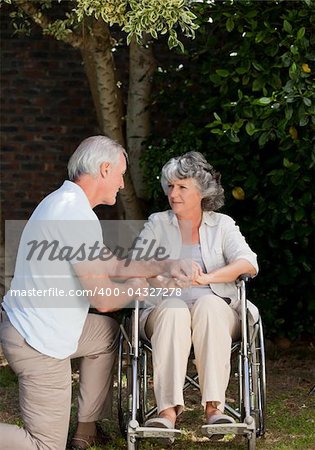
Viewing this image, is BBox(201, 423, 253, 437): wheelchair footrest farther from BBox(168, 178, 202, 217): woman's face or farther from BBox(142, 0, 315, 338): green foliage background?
BBox(142, 0, 315, 338): green foliage background

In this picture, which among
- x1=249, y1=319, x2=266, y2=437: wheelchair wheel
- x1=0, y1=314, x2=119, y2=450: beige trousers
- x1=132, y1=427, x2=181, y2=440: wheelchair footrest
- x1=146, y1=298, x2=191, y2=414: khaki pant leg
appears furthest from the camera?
x1=249, y1=319, x2=266, y2=437: wheelchair wheel

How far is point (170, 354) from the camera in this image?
3.57m

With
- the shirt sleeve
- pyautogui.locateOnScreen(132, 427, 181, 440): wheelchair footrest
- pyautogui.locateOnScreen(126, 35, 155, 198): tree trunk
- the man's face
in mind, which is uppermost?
pyautogui.locateOnScreen(126, 35, 155, 198): tree trunk

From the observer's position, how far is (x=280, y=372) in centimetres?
554

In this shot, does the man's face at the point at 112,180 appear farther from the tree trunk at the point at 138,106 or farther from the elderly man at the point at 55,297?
the tree trunk at the point at 138,106

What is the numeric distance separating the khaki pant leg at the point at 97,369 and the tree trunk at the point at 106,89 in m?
2.22

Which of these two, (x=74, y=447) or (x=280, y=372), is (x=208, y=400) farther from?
(x=280, y=372)

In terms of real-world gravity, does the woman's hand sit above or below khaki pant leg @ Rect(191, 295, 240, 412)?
above

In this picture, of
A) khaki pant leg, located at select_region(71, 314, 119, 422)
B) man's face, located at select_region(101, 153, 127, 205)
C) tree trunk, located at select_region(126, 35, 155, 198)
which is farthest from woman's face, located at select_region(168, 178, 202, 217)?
tree trunk, located at select_region(126, 35, 155, 198)

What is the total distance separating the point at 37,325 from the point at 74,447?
0.70 m

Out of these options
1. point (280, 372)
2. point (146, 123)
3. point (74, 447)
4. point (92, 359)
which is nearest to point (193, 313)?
point (92, 359)

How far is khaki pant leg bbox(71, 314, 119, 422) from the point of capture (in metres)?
3.74

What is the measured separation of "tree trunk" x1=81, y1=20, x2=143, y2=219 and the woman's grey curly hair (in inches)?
64.9

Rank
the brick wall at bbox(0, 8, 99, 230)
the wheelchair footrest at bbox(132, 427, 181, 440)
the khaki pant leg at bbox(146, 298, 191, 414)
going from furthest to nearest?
the brick wall at bbox(0, 8, 99, 230)
the khaki pant leg at bbox(146, 298, 191, 414)
the wheelchair footrest at bbox(132, 427, 181, 440)
